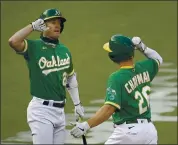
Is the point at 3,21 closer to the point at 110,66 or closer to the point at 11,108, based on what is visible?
the point at 110,66

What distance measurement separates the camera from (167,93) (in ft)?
43.4

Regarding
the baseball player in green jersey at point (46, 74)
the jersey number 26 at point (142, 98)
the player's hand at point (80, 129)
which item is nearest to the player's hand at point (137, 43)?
the jersey number 26 at point (142, 98)

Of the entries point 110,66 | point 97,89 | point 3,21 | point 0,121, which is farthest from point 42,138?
point 3,21

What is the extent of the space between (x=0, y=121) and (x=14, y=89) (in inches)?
69.7

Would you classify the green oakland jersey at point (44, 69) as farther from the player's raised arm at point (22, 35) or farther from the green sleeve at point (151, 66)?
the green sleeve at point (151, 66)

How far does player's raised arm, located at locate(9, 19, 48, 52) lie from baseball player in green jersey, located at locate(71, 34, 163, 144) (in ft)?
2.99

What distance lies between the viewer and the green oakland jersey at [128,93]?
21.8 feet

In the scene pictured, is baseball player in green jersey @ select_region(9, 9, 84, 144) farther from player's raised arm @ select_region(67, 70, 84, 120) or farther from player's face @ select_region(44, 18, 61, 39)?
player's raised arm @ select_region(67, 70, 84, 120)

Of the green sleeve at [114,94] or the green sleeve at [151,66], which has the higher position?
the green sleeve at [151,66]

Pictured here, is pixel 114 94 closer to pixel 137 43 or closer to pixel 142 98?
pixel 142 98

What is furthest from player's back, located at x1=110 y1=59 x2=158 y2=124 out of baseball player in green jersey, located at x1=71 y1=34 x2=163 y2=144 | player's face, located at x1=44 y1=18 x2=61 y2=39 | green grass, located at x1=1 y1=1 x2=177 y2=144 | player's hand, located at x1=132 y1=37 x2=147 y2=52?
green grass, located at x1=1 y1=1 x2=177 y2=144

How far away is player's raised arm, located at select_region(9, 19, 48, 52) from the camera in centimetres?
717

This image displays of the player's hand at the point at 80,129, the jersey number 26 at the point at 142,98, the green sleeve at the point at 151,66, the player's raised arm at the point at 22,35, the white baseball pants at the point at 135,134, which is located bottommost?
the white baseball pants at the point at 135,134

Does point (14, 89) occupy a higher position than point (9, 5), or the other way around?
point (9, 5)
